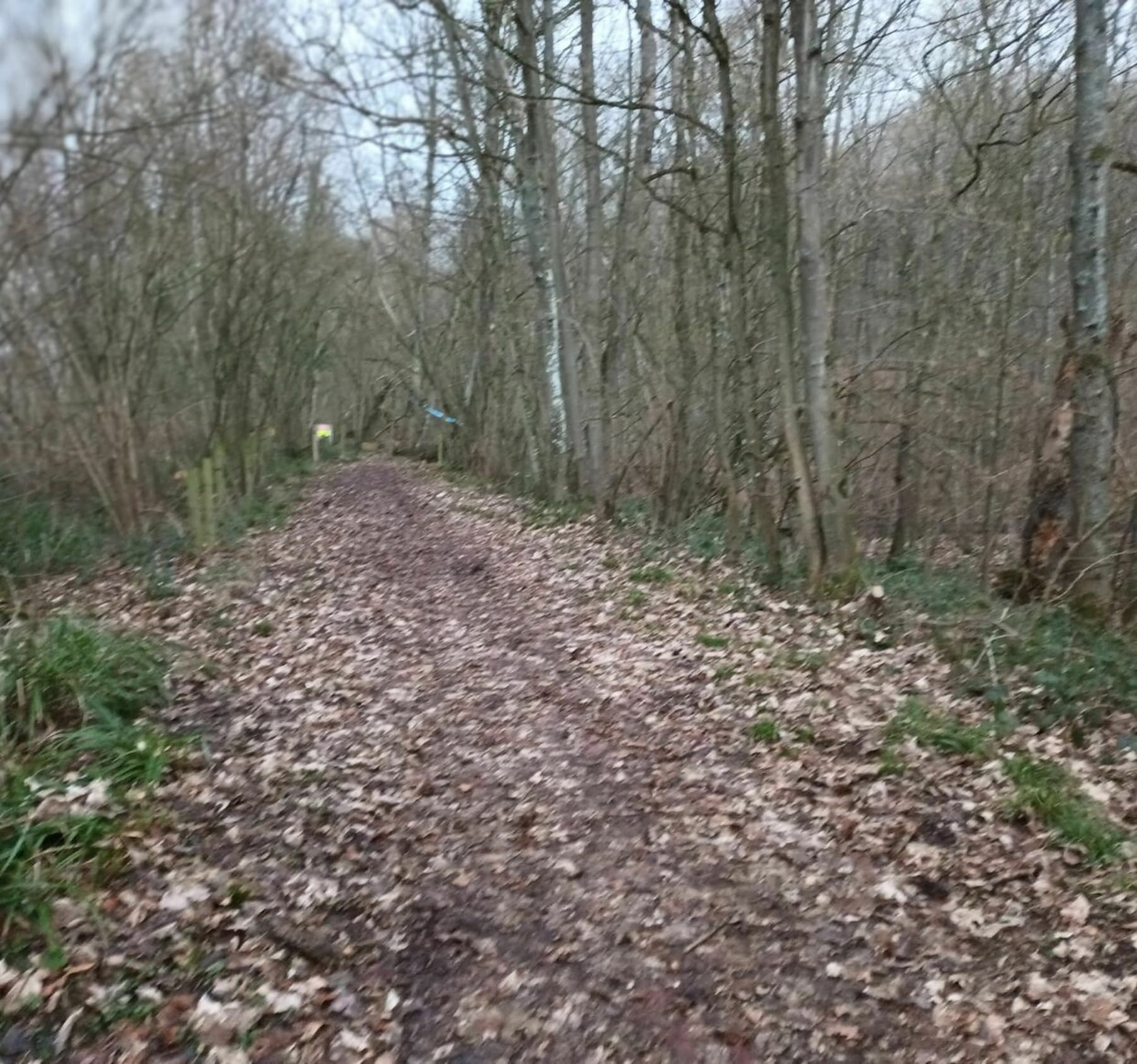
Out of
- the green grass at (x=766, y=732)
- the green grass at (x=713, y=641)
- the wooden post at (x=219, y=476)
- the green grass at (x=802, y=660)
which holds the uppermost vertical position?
the wooden post at (x=219, y=476)

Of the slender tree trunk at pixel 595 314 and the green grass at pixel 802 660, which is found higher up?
the slender tree trunk at pixel 595 314

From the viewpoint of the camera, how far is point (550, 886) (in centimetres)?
459

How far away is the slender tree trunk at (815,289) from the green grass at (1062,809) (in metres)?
4.10

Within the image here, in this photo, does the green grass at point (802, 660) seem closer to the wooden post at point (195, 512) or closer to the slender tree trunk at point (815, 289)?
the slender tree trunk at point (815, 289)

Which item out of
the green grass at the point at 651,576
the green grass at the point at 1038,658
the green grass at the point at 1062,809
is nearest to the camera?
the green grass at the point at 1062,809

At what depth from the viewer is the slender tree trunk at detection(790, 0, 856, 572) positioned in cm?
889

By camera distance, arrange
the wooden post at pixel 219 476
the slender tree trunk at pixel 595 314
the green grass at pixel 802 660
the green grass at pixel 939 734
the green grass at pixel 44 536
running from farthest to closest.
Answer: the slender tree trunk at pixel 595 314, the wooden post at pixel 219 476, the green grass at pixel 44 536, the green grass at pixel 802 660, the green grass at pixel 939 734

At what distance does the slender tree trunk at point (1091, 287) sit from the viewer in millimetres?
8133

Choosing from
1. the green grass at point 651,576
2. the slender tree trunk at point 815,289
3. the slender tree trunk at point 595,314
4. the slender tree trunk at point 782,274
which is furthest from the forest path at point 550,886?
the slender tree trunk at point 595,314

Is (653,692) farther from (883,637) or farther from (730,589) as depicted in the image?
(730,589)

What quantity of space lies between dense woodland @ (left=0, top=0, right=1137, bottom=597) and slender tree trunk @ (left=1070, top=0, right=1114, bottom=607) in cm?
3

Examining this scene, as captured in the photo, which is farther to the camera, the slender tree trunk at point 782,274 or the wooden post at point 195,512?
the wooden post at point 195,512

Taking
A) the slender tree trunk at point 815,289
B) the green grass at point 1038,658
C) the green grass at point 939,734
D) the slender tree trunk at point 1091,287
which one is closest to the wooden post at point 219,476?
the slender tree trunk at point 815,289

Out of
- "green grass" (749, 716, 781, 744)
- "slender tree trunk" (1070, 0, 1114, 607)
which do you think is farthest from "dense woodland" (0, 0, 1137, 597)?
"green grass" (749, 716, 781, 744)
